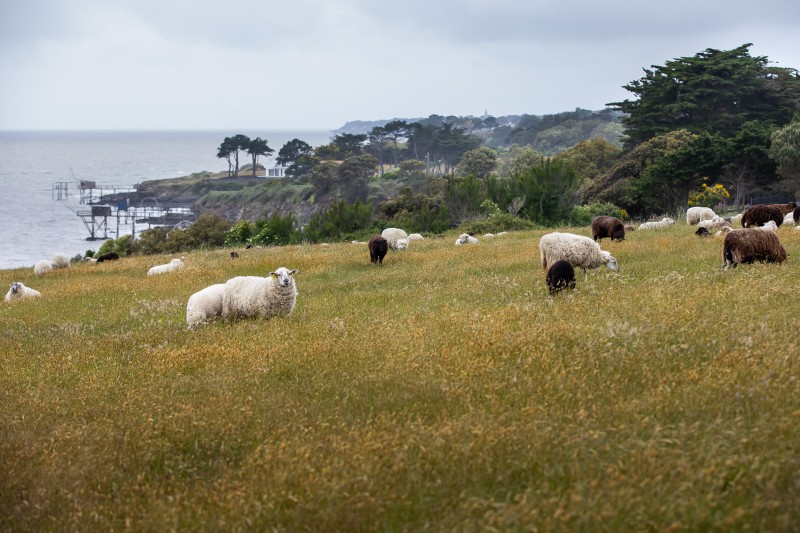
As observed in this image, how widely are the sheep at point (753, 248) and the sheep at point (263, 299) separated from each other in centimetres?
932

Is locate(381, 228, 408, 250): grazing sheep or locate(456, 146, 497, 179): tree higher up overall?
locate(456, 146, 497, 179): tree

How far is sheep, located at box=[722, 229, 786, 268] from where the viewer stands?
14727 millimetres

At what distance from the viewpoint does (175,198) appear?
165 meters

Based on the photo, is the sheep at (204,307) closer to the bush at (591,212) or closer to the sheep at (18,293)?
the sheep at (18,293)

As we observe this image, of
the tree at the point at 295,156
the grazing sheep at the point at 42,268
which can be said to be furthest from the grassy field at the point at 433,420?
the tree at the point at 295,156

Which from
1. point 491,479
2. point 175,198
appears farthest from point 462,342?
point 175,198

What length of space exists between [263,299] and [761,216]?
1852cm

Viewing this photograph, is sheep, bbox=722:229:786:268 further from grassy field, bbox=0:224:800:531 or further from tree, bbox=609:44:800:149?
tree, bbox=609:44:800:149

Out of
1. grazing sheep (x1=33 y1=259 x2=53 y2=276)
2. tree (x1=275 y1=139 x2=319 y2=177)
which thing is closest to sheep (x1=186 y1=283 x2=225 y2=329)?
grazing sheep (x1=33 y1=259 x2=53 y2=276)

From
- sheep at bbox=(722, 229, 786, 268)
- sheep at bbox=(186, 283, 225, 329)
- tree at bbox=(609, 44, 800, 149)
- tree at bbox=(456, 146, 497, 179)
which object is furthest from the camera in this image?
tree at bbox=(456, 146, 497, 179)

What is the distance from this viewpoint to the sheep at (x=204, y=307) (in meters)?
13.7

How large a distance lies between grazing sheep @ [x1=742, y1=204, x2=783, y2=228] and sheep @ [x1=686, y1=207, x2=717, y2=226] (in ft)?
21.1

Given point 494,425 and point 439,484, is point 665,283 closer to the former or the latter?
point 494,425

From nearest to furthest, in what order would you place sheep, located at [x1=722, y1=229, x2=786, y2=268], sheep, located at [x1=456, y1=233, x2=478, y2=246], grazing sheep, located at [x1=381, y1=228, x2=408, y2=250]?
sheep, located at [x1=722, y1=229, x2=786, y2=268] < grazing sheep, located at [x1=381, y1=228, x2=408, y2=250] < sheep, located at [x1=456, y1=233, x2=478, y2=246]
